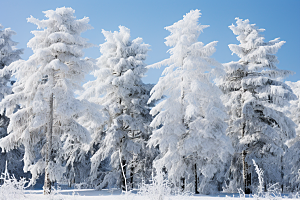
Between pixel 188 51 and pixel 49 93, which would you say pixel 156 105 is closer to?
pixel 188 51

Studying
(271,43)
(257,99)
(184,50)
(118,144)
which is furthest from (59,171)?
(271,43)

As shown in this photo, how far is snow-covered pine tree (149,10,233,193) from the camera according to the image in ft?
41.5

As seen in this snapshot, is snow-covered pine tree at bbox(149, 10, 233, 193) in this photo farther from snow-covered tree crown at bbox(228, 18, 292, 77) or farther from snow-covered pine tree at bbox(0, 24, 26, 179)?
snow-covered pine tree at bbox(0, 24, 26, 179)

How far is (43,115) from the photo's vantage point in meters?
12.2

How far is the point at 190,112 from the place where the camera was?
12.1 m

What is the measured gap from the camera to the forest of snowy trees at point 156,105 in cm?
1226

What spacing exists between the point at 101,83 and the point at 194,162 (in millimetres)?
7434

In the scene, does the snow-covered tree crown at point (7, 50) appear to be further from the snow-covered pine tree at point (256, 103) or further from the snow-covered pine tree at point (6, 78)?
the snow-covered pine tree at point (256, 103)

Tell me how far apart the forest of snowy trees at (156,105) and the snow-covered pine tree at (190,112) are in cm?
5

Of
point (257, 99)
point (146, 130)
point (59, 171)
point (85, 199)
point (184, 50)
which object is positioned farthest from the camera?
point (146, 130)

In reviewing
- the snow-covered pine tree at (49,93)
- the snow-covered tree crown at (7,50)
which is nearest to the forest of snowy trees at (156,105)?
the snow-covered pine tree at (49,93)

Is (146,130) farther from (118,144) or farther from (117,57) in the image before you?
(117,57)

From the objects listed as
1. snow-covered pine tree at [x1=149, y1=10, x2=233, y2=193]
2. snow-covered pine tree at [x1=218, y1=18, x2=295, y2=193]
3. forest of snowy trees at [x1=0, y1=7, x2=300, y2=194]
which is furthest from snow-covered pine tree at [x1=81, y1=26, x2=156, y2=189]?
snow-covered pine tree at [x1=218, y1=18, x2=295, y2=193]

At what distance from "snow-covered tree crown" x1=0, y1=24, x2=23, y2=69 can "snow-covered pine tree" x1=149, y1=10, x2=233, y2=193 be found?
11618 millimetres
